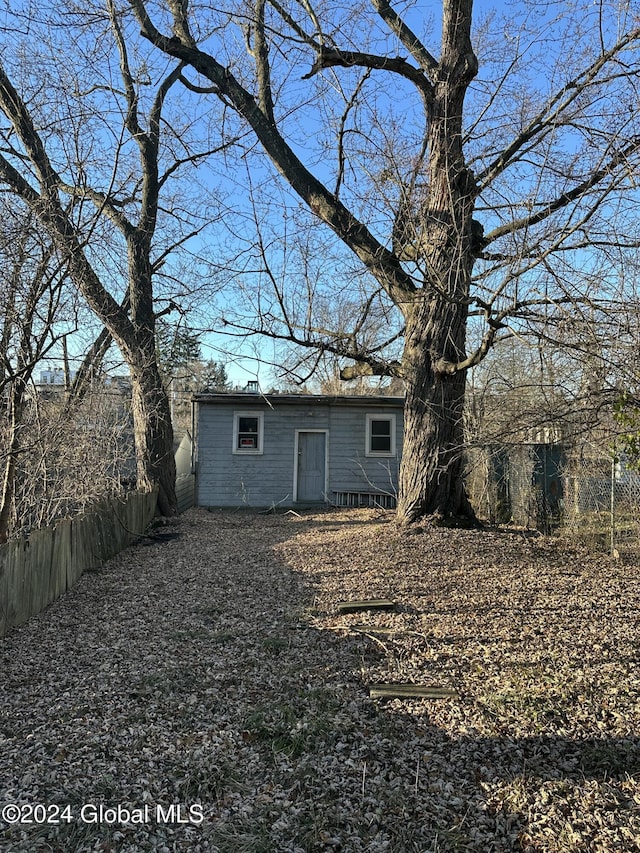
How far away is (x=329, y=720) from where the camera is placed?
10.7 ft

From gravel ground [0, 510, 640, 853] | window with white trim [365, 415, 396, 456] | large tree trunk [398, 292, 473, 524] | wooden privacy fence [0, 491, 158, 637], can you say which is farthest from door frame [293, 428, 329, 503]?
gravel ground [0, 510, 640, 853]

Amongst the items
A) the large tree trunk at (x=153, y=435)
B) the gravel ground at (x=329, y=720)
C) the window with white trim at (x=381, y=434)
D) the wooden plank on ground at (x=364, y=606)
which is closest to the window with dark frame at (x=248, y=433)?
the window with white trim at (x=381, y=434)

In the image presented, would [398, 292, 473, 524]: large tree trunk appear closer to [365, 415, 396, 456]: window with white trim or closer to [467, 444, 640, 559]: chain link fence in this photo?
[467, 444, 640, 559]: chain link fence

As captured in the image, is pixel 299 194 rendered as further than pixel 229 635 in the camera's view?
Yes

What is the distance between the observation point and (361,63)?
24.8 feet

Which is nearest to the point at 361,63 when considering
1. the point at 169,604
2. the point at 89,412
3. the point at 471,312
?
the point at 471,312

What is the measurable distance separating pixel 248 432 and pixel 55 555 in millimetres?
9697

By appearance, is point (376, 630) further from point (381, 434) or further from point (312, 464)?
point (381, 434)

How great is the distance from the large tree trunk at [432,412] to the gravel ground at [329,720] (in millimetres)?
1973

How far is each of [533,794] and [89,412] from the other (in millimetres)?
7023

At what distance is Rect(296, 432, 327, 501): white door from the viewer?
1591 cm

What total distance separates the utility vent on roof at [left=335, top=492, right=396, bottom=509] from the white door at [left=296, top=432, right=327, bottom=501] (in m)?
0.58

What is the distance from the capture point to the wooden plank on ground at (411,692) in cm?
349

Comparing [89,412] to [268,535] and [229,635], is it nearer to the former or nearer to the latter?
[268,535]
